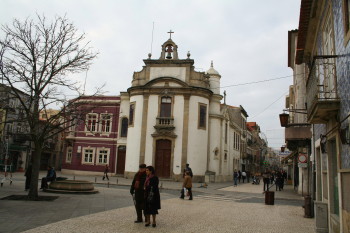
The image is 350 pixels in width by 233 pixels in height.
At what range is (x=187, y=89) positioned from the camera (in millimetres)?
33438

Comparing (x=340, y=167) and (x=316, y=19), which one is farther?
(x=316, y=19)

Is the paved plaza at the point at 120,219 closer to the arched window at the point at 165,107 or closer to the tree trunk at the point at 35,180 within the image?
the tree trunk at the point at 35,180

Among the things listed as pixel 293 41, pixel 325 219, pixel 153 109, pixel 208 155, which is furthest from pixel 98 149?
pixel 325 219

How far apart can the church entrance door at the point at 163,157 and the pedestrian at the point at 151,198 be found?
2357 centimetres

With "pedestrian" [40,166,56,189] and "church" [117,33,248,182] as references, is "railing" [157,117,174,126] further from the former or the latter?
"pedestrian" [40,166,56,189]

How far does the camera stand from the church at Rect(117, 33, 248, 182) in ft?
108

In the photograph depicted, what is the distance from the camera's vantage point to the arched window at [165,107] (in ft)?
111

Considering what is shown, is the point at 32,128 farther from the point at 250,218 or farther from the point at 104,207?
the point at 250,218

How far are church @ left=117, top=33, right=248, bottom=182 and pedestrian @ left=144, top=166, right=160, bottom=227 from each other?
2296 cm

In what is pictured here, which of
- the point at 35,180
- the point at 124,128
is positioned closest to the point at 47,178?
the point at 35,180

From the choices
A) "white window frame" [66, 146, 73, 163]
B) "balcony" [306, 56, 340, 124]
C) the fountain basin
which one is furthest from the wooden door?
"balcony" [306, 56, 340, 124]

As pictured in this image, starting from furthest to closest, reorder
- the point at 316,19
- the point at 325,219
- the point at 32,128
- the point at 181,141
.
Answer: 1. the point at 181,141
2. the point at 32,128
3. the point at 316,19
4. the point at 325,219

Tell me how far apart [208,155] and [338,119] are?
27.3m

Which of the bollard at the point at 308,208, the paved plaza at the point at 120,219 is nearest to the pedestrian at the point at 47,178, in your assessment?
the paved plaza at the point at 120,219
